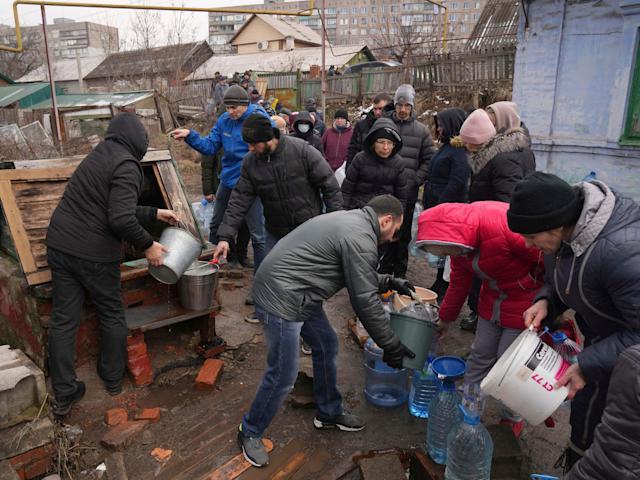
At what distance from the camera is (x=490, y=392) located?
221 cm

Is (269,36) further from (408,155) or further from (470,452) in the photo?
(470,452)

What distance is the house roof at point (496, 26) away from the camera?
17.2 meters

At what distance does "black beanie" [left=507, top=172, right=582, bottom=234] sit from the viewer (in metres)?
1.92

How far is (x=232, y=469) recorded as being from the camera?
3.07 meters

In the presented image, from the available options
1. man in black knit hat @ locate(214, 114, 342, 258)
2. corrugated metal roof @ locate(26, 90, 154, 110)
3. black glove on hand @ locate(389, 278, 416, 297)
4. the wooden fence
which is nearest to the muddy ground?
black glove on hand @ locate(389, 278, 416, 297)

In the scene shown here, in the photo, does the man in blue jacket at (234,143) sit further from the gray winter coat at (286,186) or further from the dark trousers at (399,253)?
the dark trousers at (399,253)

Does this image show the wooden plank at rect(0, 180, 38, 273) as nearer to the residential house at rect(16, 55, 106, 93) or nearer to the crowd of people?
the crowd of people

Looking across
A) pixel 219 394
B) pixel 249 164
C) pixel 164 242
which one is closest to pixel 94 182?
pixel 164 242

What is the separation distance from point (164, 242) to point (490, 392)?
8.14 ft

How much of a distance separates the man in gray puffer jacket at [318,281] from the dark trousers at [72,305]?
127 cm

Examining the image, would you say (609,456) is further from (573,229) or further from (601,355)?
(573,229)

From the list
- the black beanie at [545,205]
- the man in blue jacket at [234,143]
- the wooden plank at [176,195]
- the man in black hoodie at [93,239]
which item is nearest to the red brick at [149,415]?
the man in black hoodie at [93,239]

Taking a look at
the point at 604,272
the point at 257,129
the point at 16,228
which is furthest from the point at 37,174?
the point at 604,272

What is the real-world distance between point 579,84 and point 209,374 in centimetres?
628
